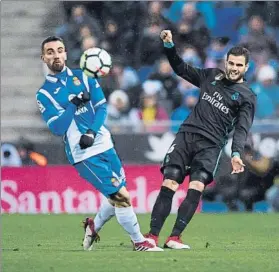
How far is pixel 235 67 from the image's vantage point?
34.0ft

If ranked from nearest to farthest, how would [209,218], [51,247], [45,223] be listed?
[51,247] < [45,223] < [209,218]

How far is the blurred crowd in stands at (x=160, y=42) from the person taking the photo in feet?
58.1

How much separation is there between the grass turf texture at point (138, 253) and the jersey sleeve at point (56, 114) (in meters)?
1.09

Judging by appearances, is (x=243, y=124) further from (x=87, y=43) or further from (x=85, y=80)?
(x=87, y=43)

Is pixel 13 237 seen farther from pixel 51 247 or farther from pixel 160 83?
pixel 160 83

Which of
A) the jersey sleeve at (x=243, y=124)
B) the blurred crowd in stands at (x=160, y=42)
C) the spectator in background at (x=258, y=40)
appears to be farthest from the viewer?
the spectator in background at (x=258, y=40)

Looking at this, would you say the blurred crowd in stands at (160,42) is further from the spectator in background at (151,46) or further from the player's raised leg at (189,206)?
the player's raised leg at (189,206)

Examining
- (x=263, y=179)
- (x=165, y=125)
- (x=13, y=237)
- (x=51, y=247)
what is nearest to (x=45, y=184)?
(x=165, y=125)

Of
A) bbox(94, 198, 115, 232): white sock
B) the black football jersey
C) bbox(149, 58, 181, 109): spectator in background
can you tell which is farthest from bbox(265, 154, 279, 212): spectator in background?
bbox(94, 198, 115, 232): white sock

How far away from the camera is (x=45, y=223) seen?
1404cm

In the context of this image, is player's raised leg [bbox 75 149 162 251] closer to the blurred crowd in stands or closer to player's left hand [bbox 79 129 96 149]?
player's left hand [bbox 79 129 96 149]

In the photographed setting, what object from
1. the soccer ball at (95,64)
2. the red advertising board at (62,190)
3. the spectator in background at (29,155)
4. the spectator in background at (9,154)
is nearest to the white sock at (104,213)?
the soccer ball at (95,64)

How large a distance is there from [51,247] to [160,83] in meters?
7.89

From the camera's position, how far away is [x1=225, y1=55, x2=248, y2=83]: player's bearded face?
10.3 meters
